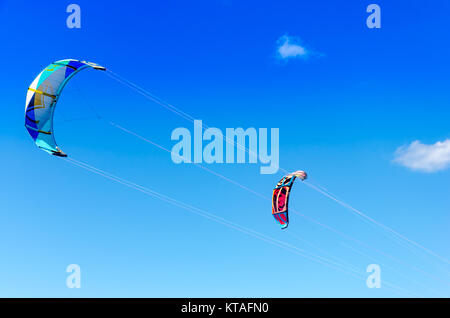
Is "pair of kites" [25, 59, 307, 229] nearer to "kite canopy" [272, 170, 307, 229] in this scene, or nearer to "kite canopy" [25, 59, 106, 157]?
"kite canopy" [25, 59, 106, 157]

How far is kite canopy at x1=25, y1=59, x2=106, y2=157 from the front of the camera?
971 inches

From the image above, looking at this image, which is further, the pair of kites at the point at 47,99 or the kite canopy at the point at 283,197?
the kite canopy at the point at 283,197

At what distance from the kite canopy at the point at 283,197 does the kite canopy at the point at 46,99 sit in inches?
494

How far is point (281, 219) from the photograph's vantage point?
95.9 ft

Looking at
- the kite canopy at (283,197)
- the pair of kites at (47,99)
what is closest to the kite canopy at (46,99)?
the pair of kites at (47,99)

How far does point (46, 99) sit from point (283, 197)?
1441cm

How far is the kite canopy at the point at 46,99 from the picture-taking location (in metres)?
24.7

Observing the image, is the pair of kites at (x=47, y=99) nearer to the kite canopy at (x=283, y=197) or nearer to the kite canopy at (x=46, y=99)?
the kite canopy at (x=46, y=99)

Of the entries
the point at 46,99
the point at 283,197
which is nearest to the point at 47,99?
the point at 46,99
